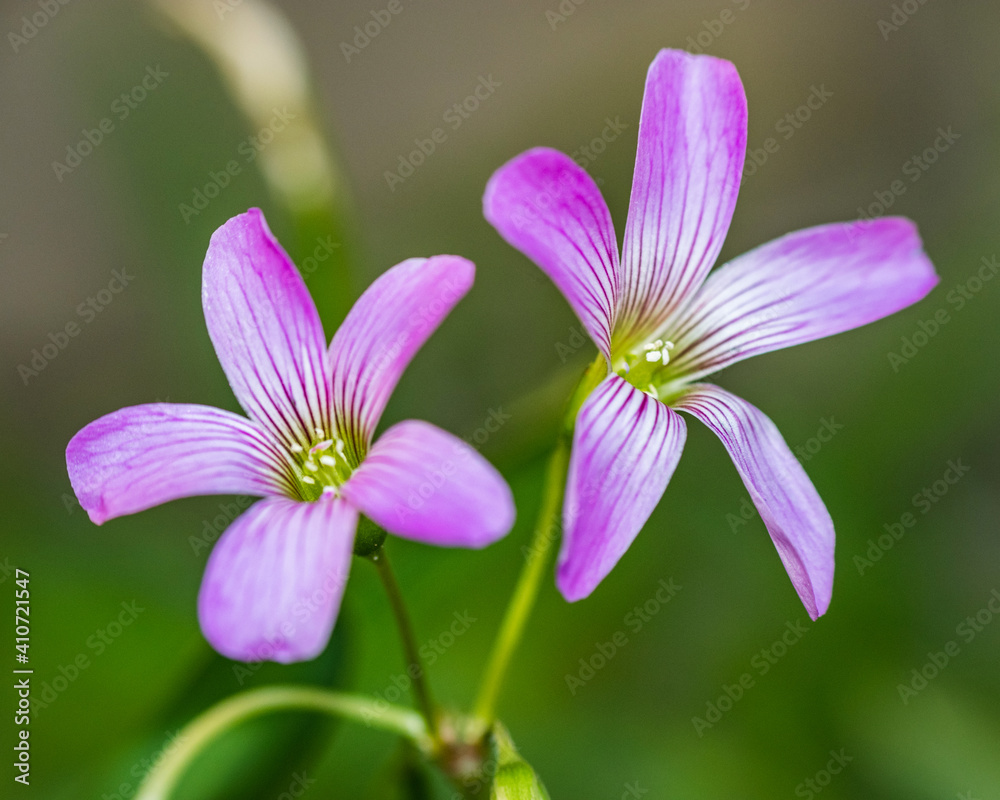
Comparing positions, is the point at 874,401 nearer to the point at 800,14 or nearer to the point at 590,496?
the point at 590,496

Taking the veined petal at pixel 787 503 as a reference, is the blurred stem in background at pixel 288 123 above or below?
above

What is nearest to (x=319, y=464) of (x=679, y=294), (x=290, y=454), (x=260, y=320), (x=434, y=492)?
(x=290, y=454)

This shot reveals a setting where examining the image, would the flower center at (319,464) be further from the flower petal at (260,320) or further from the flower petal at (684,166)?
the flower petal at (684,166)

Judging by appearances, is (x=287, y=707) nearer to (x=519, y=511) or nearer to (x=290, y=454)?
(x=290, y=454)

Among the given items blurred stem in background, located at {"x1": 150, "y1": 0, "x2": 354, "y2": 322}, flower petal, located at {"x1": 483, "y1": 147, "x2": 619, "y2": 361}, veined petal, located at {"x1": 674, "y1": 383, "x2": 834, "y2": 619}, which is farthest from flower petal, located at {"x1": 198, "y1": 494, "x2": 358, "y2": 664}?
blurred stem in background, located at {"x1": 150, "y1": 0, "x2": 354, "y2": 322}

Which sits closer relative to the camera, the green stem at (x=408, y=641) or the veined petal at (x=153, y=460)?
the veined petal at (x=153, y=460)

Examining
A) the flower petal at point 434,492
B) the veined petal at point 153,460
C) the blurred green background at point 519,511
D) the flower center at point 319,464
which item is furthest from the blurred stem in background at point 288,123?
the flower petal at point 434,492
